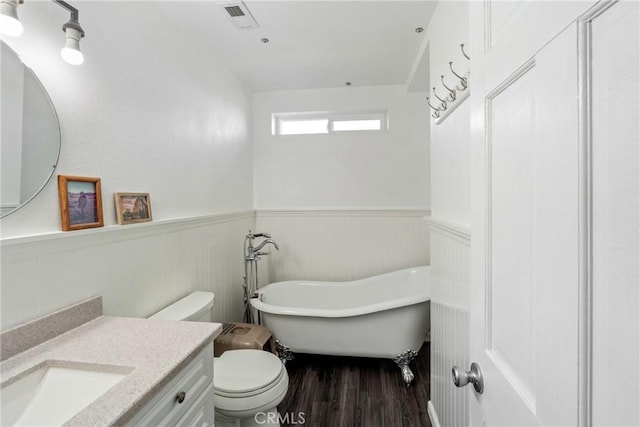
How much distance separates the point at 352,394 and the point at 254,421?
76 cm

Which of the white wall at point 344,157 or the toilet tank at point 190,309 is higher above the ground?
the white wall at point 344,157

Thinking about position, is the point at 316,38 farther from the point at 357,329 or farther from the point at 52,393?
the point at 52,393

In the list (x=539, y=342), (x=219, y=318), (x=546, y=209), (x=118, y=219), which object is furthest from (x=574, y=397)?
(x=219, y=318)

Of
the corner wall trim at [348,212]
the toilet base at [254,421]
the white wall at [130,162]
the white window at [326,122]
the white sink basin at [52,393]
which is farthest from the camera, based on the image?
the white window at [326,122]

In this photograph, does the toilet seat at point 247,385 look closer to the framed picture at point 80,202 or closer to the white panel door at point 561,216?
the framed picture at point 80,202

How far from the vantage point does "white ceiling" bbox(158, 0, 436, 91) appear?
5.69ft

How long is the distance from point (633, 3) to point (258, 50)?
2317 mm

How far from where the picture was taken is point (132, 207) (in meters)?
1.48

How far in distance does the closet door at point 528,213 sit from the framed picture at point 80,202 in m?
1.42

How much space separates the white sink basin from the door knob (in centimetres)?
93

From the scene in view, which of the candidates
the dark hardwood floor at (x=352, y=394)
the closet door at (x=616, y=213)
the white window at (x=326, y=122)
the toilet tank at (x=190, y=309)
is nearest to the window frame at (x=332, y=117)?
the white window at (x=326, y=122)

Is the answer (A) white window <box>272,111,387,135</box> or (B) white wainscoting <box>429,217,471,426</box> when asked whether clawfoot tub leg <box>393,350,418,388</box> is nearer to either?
(B) white wainscoting <box>429,217,471,426</box>

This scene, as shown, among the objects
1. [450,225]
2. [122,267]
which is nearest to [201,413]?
[122,267]

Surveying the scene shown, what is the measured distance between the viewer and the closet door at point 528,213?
402mm
